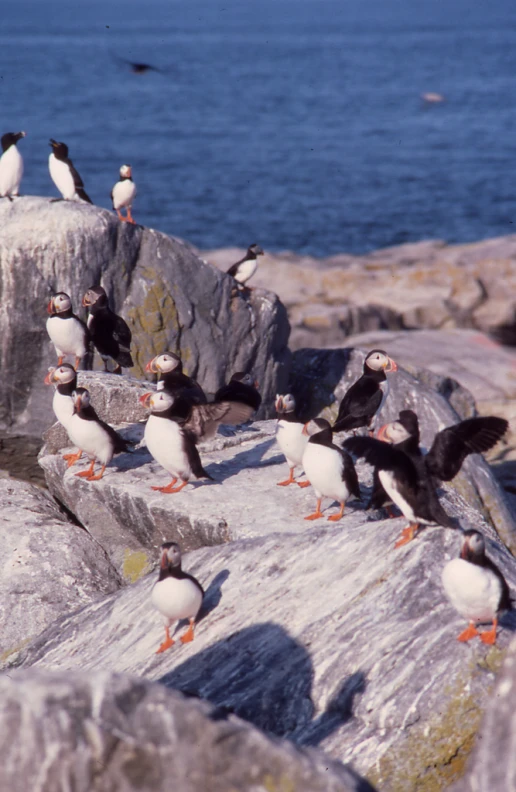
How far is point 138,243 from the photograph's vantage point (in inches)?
420

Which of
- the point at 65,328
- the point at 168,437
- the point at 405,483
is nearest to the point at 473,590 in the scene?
the point at 405,483

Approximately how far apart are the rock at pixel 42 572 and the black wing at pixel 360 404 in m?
2.33

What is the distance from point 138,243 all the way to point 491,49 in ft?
317

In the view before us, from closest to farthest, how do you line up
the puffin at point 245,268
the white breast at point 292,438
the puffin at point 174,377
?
the white breast at point 292,438, the puffin at point 174,377, the puffin at point 245,268

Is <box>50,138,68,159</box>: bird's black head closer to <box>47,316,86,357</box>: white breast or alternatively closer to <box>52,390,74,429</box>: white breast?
<box>47,316,86,357</box>: white breast

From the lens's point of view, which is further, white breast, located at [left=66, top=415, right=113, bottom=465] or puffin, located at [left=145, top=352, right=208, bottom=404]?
puffin, located at [left=145, top=352, right=208, bottom=404]

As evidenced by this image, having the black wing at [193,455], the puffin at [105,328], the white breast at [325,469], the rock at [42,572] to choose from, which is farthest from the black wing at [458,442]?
the puffin at [105,328]

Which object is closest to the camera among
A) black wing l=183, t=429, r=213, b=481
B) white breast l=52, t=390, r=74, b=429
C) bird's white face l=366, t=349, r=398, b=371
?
black wing l=183, t=429, r=213, b=481

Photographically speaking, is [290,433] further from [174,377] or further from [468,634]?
[468,634]

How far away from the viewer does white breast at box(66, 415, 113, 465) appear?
7707mm

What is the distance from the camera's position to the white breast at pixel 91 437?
7707 mm

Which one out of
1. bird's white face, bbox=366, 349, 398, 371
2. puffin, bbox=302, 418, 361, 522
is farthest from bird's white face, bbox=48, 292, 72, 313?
puffin, bbox=302, 418, 361, 522

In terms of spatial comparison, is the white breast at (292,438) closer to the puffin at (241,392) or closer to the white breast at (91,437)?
the white breast at (91,437)

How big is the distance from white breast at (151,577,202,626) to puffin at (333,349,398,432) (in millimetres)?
3303
